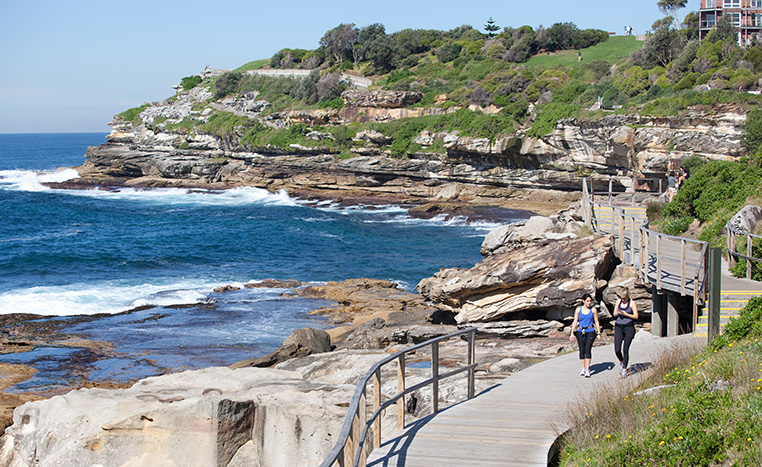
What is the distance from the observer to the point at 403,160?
53250 mm

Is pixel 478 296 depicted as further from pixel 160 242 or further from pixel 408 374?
pixel 160 242

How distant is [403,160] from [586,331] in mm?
44248

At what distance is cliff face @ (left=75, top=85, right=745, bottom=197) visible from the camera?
36.1 metres

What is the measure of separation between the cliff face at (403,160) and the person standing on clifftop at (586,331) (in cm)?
2816

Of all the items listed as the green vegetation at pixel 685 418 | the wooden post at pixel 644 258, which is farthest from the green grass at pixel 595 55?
the green vegetation at pixel 685 418

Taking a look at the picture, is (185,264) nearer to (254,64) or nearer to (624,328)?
(624,328)

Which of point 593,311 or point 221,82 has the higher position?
point 221,82

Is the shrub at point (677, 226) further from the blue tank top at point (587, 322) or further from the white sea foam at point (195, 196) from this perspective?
the white sea foam at point (195, 196)

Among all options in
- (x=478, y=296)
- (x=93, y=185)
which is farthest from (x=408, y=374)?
(x=93, y=185)

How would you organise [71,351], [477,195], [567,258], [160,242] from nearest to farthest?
Result: [567,258]
[71,351]
[160,242]
[477,195]

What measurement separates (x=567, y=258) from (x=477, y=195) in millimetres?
33655

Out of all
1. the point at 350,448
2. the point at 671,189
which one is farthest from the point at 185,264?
the point at 350,448

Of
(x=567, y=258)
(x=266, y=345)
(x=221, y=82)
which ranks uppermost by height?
(x=221, y=82)

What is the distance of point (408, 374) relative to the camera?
37.0 ft
